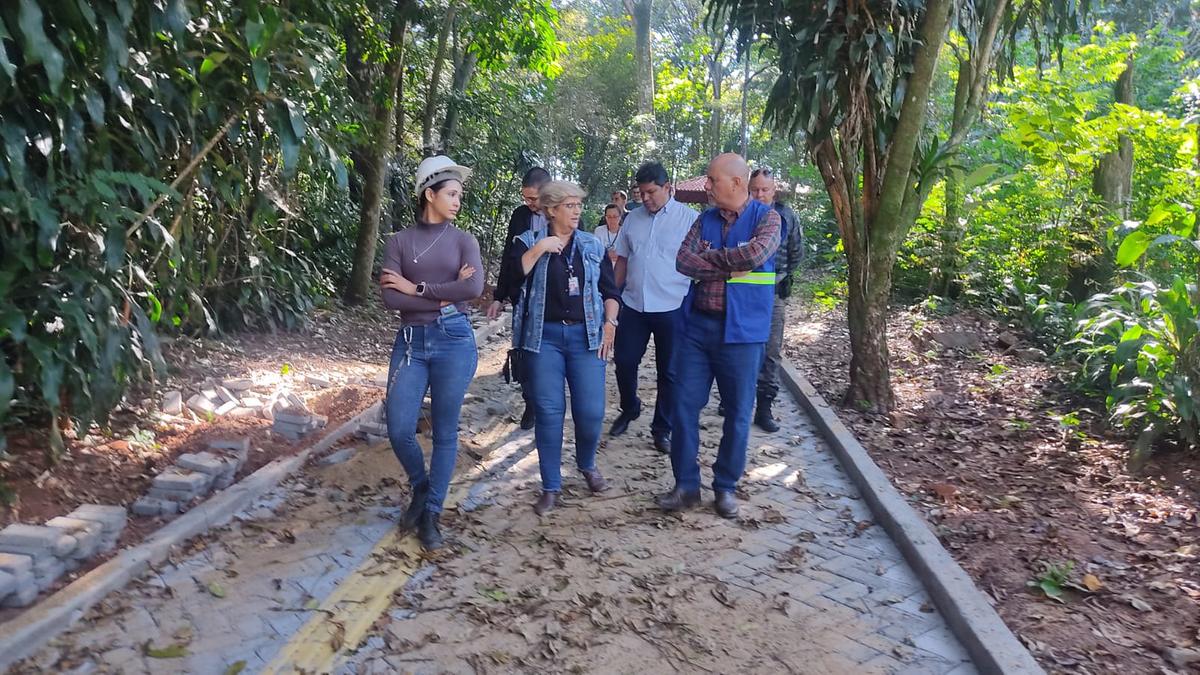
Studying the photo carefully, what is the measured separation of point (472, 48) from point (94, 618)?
29.6 feet

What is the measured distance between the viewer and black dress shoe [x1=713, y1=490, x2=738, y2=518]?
495 cm

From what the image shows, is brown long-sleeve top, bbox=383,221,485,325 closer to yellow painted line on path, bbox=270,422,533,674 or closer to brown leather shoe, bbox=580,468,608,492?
yellow painted line on path, bbox=270,422,533,674

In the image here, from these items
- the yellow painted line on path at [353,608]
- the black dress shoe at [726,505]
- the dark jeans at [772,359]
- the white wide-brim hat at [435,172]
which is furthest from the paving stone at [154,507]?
the dark jeans at [772,359]

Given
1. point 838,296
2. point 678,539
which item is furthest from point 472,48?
point 678,539

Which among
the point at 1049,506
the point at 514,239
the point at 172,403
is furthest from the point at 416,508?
the point at 1049,506

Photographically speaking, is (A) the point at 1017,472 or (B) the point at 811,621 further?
(A) the point at 1017,472

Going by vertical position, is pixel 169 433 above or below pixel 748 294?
below

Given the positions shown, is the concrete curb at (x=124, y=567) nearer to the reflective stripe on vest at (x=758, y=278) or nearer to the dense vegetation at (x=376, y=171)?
the dense vegetation at (x=376, y=171)

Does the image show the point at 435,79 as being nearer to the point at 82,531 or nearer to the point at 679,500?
the point at 679,500

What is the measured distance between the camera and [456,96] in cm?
1417

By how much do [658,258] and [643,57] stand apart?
21277mm

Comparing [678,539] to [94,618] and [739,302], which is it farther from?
[94,618]

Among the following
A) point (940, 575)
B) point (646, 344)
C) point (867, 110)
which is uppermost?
point (867, 110)

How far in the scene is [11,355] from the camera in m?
4.76
